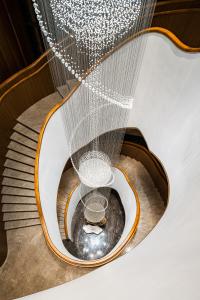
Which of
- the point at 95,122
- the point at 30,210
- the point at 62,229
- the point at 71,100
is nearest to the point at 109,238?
the point at 62,229

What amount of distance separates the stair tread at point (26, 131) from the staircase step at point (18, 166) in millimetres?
613

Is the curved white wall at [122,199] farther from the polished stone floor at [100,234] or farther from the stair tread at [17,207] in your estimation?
the stair tread at [17,207]

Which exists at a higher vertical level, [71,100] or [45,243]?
[71,100]

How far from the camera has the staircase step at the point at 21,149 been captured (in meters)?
5.04

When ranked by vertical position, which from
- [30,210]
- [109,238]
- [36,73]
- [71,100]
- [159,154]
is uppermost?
[36,73]

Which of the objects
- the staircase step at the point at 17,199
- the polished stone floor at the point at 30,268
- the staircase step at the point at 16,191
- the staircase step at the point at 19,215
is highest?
the staircase step at the point at 16,191

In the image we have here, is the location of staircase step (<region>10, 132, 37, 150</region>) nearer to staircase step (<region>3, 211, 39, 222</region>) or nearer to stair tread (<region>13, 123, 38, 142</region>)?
stair tread (<region>13, 123, 38, 142</region>)

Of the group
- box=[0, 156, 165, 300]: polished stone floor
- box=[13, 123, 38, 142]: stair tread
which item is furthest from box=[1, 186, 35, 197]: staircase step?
box=[13, 123, 38, 142]: stair tread

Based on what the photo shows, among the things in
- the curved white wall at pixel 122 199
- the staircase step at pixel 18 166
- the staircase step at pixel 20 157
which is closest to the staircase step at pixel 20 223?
the staircase step at pixel 18 166

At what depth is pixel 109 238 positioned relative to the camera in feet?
21.9

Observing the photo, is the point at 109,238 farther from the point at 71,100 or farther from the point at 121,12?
the point at 121,12

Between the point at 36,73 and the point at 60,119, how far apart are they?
113 cm

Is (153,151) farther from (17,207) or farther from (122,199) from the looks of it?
(17,207)

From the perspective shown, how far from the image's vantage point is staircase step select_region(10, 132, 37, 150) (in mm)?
5082
